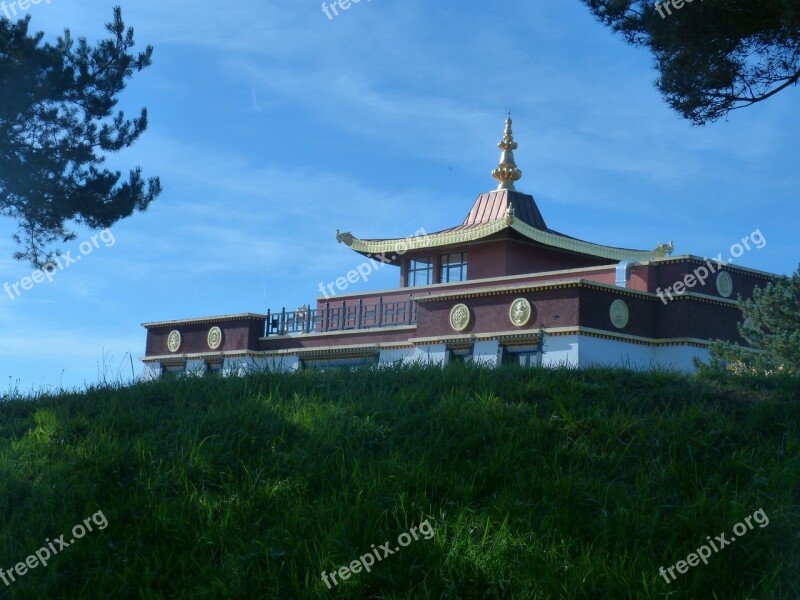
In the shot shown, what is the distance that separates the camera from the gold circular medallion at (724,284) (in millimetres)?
22938

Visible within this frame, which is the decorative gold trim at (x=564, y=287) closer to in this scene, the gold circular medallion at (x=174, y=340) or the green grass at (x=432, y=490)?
the gold circular medallion at (x=174, y=340)

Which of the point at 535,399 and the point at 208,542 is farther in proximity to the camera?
the point at 535,399

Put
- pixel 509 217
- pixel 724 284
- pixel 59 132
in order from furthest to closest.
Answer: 1. pixel 509 217
2. pixel 724 284
3. pixel 59 132

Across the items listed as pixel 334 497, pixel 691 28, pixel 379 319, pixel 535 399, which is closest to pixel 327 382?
pixel 535 399

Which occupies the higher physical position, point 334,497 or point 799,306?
point 799,306

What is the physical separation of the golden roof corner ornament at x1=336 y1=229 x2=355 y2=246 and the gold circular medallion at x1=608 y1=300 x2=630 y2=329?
9897 mm

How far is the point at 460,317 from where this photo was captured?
23.2 meters

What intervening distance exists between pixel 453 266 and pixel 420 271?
1.11 meters

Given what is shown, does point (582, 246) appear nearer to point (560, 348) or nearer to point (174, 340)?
point (560, 348)

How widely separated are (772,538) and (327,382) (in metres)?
4.39

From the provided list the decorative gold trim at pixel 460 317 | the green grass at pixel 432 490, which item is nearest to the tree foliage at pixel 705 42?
the green grass at pixel 432 490

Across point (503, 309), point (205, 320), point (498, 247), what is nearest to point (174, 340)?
point (205, 320)

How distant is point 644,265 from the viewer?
2291cm

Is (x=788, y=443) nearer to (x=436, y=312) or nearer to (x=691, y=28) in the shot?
(x=691, y=28)
